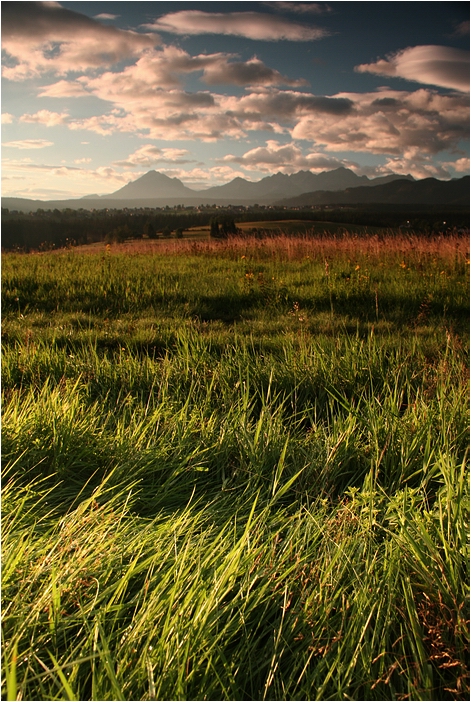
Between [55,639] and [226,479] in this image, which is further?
[226,479]

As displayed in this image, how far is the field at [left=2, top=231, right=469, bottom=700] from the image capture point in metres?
1.23

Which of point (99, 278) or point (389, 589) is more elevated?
point (99, 278)

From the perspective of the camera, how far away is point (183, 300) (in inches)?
240

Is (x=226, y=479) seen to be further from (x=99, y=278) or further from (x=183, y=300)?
(x=99, y=278)

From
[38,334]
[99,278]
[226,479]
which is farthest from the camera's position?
[99,278]

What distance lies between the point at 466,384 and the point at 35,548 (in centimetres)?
268

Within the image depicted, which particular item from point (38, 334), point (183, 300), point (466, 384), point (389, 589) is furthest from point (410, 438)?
point (183, 300)

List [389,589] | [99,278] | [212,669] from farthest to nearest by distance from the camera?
[99,278] < [389,589] < [212,669]

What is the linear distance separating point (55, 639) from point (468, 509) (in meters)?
1.52

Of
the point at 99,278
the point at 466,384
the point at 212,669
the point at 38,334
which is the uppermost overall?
the point at 99,278

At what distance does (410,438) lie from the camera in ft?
7.98

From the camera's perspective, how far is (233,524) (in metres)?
1.89

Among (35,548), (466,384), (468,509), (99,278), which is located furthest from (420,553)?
(99,278)

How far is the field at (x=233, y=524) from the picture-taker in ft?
4.03
